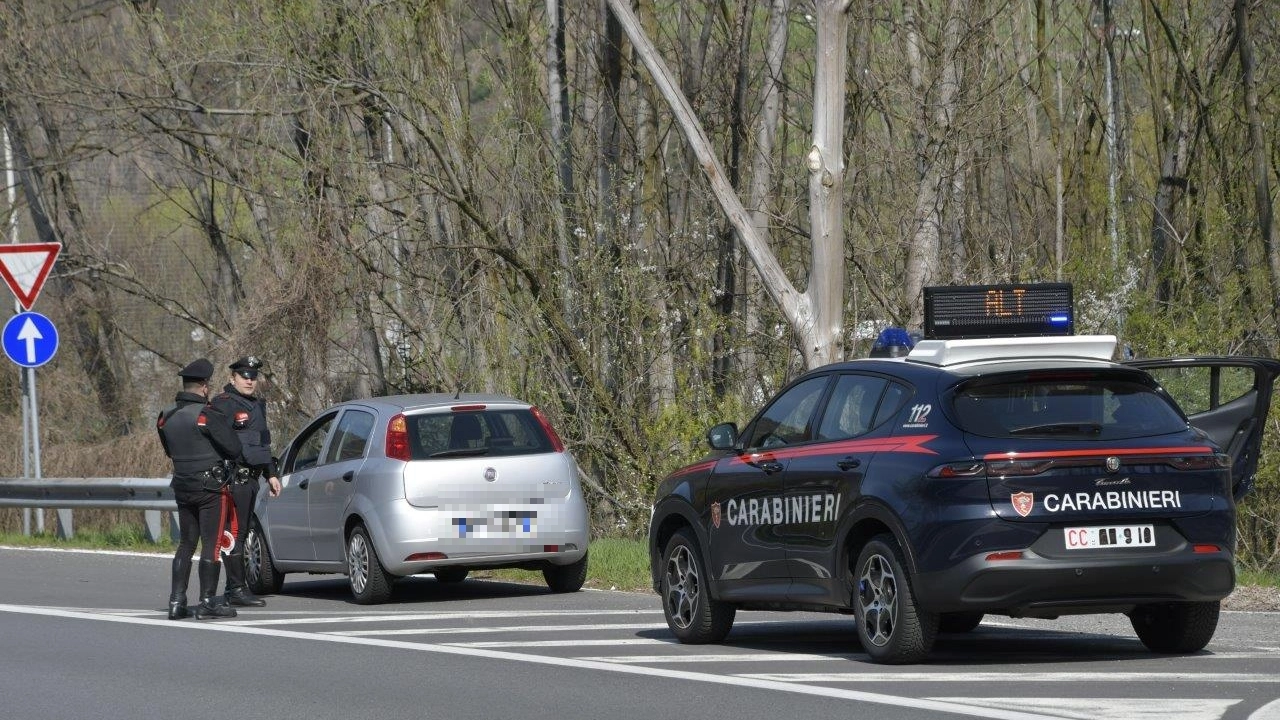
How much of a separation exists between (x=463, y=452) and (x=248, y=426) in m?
1.58

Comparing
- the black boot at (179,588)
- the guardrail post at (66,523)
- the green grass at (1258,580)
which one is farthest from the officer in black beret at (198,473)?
the guardrail post at (66,523)

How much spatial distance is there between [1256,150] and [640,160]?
700 cm

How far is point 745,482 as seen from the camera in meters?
10.3

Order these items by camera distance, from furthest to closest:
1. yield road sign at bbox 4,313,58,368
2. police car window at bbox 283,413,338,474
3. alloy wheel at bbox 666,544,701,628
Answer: yield road sign at bbox 4,313,58,368
police car window at bbox 283,413,338,474
alloy wheel at bbox 666,544,701,628

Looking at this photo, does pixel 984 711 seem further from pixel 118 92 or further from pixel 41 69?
pixel 41 69

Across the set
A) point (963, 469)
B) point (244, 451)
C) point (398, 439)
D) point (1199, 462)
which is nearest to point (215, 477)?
point (244, 451)

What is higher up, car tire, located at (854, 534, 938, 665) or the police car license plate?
the police car license plate

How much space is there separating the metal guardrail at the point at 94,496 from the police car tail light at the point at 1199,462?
534 inches

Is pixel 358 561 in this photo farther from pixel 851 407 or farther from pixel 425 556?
pixel 851 407

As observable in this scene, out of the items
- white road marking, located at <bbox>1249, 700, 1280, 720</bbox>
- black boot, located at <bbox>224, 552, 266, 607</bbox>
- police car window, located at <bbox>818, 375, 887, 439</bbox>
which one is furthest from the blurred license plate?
white road marking, located at <bbox>1249, 700, 1280, 720</bbox>

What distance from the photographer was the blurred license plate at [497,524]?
1341 centimetres

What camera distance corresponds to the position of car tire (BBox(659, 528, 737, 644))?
35.1ft

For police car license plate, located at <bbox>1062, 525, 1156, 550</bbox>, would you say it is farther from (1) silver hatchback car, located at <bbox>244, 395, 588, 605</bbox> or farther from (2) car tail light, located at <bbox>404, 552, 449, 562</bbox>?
(2) car tail light, located at <bbox>404, 552, 449, 562</bbox>

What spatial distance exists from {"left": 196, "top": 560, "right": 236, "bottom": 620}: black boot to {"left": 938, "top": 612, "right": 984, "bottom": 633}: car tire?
5.01m
